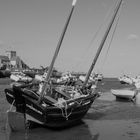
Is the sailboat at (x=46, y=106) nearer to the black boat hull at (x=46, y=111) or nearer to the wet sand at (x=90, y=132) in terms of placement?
the black boat hull at (x=46, y=111)

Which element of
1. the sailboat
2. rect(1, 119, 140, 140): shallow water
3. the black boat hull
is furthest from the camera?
the sailboat

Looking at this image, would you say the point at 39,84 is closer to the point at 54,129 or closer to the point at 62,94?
the point at 62,94

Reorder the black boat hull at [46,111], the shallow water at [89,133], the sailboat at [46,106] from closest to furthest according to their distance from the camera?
the shallow water at [89,133] < the black boat hull at [46,111] < the sailboat at [46,106]

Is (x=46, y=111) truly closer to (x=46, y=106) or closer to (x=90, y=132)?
(x=46, y=106)

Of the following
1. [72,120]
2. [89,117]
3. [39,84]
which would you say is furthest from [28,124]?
[89,117]

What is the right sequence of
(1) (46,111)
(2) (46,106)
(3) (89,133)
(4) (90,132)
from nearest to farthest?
1. (1) (46,111)
2. (2) (46,106)
3. (3) (89,133)
4. (4) (90,132)

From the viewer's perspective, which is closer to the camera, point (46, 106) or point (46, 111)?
point (46, 111)

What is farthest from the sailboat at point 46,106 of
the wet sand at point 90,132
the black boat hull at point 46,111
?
the wet sand at point 90,132

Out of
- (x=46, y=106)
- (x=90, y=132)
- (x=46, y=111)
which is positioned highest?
(x=46, y=106)

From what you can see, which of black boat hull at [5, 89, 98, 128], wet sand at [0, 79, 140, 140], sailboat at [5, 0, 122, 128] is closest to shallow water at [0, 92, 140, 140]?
wet sand at [0, 79, 140, 140]

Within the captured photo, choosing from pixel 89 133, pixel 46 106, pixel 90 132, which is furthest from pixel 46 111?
pixel 90 132

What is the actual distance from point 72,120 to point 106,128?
7.55 ft

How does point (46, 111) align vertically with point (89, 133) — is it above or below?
above

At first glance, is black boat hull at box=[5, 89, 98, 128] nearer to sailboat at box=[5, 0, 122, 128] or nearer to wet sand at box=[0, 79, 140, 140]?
sailboat at box=[5, 0, 122, 128]
